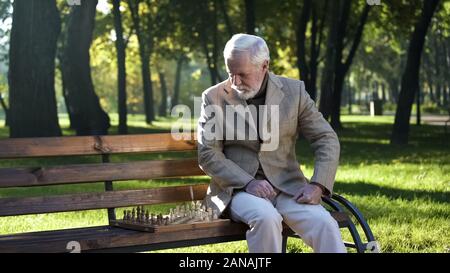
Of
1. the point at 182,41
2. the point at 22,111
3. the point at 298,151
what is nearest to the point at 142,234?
the point at 22,111

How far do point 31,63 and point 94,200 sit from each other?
13.3 meters

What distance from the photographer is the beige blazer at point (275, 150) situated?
5.21m

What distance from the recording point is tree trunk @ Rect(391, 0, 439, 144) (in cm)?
2092

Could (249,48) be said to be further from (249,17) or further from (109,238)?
(249,17)

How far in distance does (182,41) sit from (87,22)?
18.6m

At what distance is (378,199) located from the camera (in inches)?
404

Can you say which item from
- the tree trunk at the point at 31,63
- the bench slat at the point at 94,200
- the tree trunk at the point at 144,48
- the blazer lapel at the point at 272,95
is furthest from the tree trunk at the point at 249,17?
the blazer lapel at the point at 272,95

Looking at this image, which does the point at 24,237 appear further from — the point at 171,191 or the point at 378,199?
the point at 378,199

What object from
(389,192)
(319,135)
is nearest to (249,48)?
(319,135)

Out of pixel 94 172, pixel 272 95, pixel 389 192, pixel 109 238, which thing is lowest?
pixel 389 192

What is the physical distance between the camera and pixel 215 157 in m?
5.18

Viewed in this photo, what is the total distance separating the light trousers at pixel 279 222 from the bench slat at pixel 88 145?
2.27 feet

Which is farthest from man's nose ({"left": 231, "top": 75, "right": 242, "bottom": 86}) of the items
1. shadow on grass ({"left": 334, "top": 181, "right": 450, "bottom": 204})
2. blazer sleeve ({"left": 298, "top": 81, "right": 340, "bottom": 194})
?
shadow on grass ({"left": 334, "top": 181, "right": 450, "bottom": 204})

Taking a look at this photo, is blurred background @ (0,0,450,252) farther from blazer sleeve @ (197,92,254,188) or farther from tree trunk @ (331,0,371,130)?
blazer sleeve @ (197,92,254,188)
